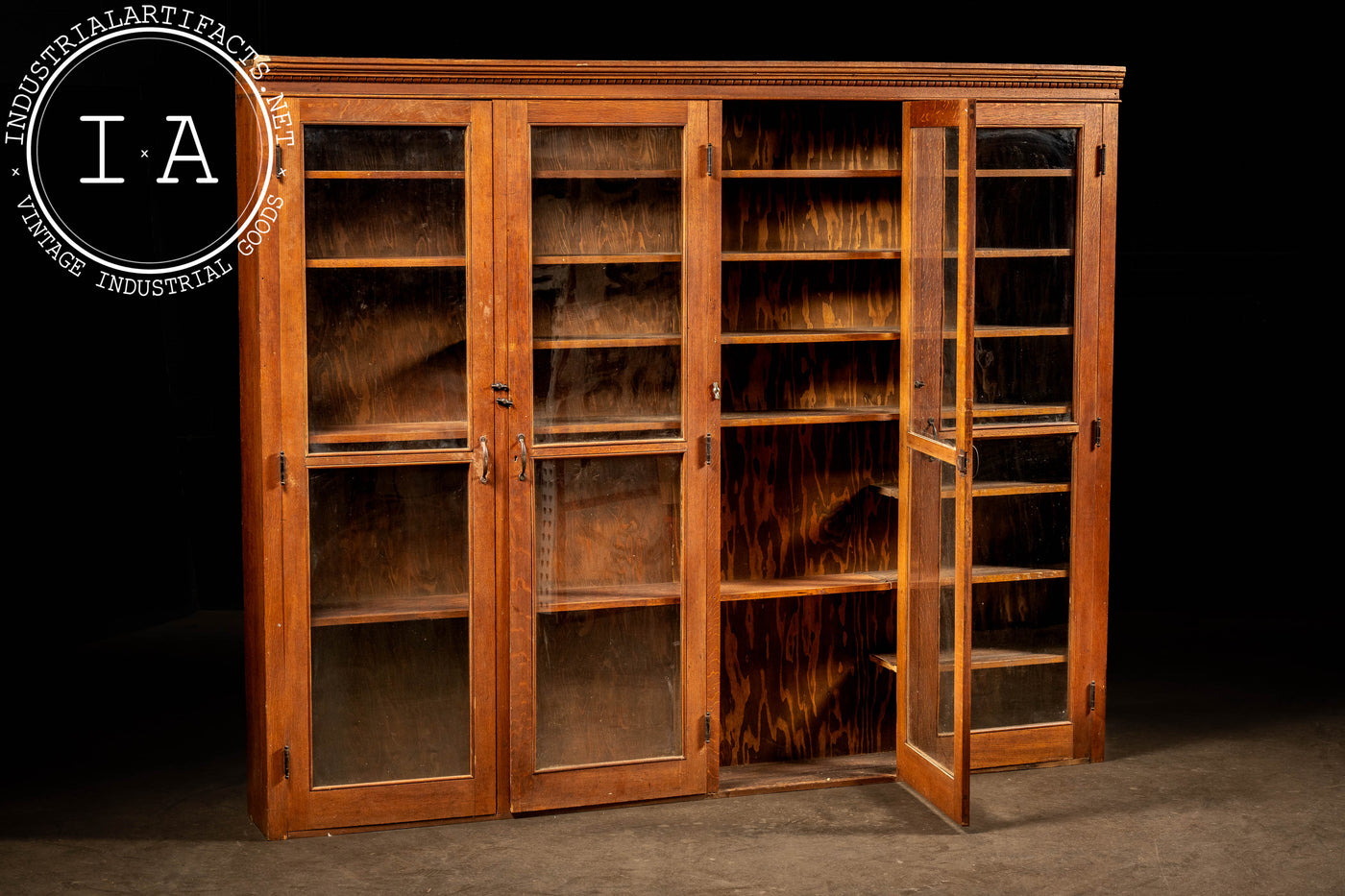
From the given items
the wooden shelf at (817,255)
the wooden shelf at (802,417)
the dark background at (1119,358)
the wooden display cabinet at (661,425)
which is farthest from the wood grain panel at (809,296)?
the dark background at (1119,358)

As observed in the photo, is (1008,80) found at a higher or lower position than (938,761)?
higher

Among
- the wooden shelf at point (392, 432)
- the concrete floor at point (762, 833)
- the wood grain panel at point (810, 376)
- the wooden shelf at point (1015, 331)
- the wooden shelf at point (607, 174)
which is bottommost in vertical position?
the concrete floor at point (762, 833)

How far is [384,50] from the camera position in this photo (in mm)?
6418

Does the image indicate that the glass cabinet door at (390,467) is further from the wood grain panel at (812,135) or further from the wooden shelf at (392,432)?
the wood grain panel at (812,135)

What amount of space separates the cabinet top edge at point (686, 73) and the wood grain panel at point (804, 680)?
1713 mm

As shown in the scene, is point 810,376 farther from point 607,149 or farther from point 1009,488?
point 607,149

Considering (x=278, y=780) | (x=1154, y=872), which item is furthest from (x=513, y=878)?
(x=1154, y=872)

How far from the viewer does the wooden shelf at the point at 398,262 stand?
4.27 m

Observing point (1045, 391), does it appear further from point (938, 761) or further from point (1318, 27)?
point (1318, 27)

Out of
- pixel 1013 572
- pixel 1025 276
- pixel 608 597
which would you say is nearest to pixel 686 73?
pixel 1025 276

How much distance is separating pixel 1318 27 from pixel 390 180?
481 cm

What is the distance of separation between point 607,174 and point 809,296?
0.91 metres

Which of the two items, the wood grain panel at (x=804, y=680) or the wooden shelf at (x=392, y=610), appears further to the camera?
the wood grain panel at (x=804, y=680)

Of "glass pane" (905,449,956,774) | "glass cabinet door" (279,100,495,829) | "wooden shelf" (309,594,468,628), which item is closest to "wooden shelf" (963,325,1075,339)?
"glass pane" (905,449,956,774)
